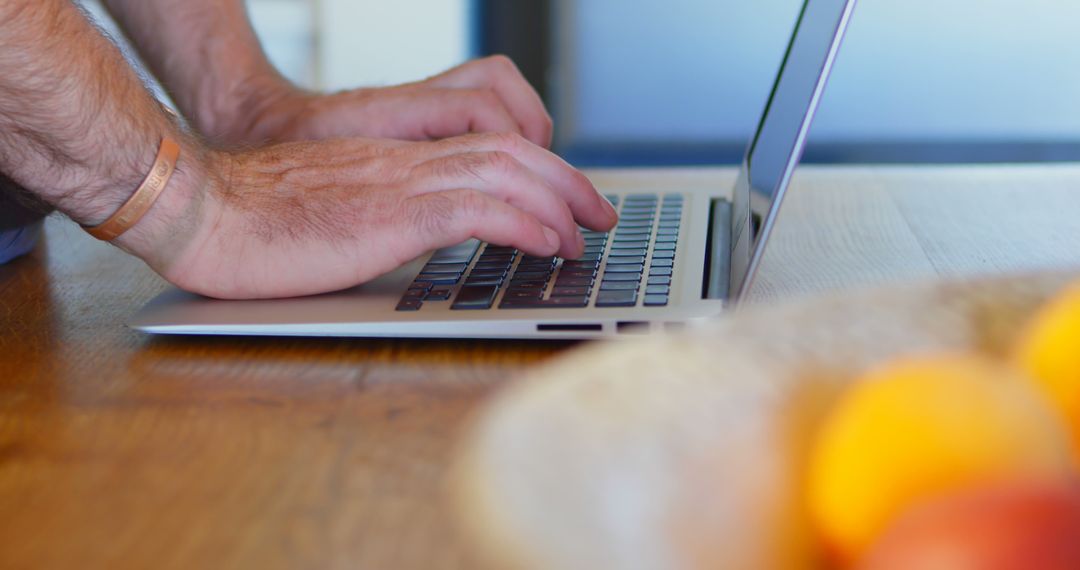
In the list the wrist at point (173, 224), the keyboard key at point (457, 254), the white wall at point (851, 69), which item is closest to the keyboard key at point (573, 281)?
the keyboard key at point (457, 254)

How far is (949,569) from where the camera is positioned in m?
0.23

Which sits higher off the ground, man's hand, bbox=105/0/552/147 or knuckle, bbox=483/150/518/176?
knuckle, bbox=483/150/518/176

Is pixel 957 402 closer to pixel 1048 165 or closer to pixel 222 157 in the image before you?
pixel 222 157

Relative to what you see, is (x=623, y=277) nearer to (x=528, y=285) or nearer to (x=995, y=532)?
(x=528, y=285)

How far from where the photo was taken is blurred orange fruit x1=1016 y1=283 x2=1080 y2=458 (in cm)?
33

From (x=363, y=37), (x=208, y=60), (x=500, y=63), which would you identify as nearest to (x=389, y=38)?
(x=363, y=37)

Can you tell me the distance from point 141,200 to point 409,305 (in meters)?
0.19

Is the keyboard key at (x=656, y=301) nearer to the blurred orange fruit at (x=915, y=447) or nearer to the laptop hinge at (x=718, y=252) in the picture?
the laptop hinge at (x=718, y=252)

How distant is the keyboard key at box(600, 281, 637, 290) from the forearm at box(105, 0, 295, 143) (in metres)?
0.53

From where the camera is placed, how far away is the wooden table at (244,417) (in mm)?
406

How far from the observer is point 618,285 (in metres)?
0.67

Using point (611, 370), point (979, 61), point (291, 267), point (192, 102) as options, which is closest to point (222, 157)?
point (291, 267)

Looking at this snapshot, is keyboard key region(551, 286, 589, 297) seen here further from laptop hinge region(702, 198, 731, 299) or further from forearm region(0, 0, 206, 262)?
forearm region(0, 0, 206, 262)

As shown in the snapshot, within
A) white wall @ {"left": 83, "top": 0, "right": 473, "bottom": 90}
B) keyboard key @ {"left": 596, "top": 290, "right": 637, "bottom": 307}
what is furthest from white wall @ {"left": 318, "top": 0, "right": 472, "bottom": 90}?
keyboard key @ {"left": 596, "top": 290, "right": 637, "bottom": 307}
